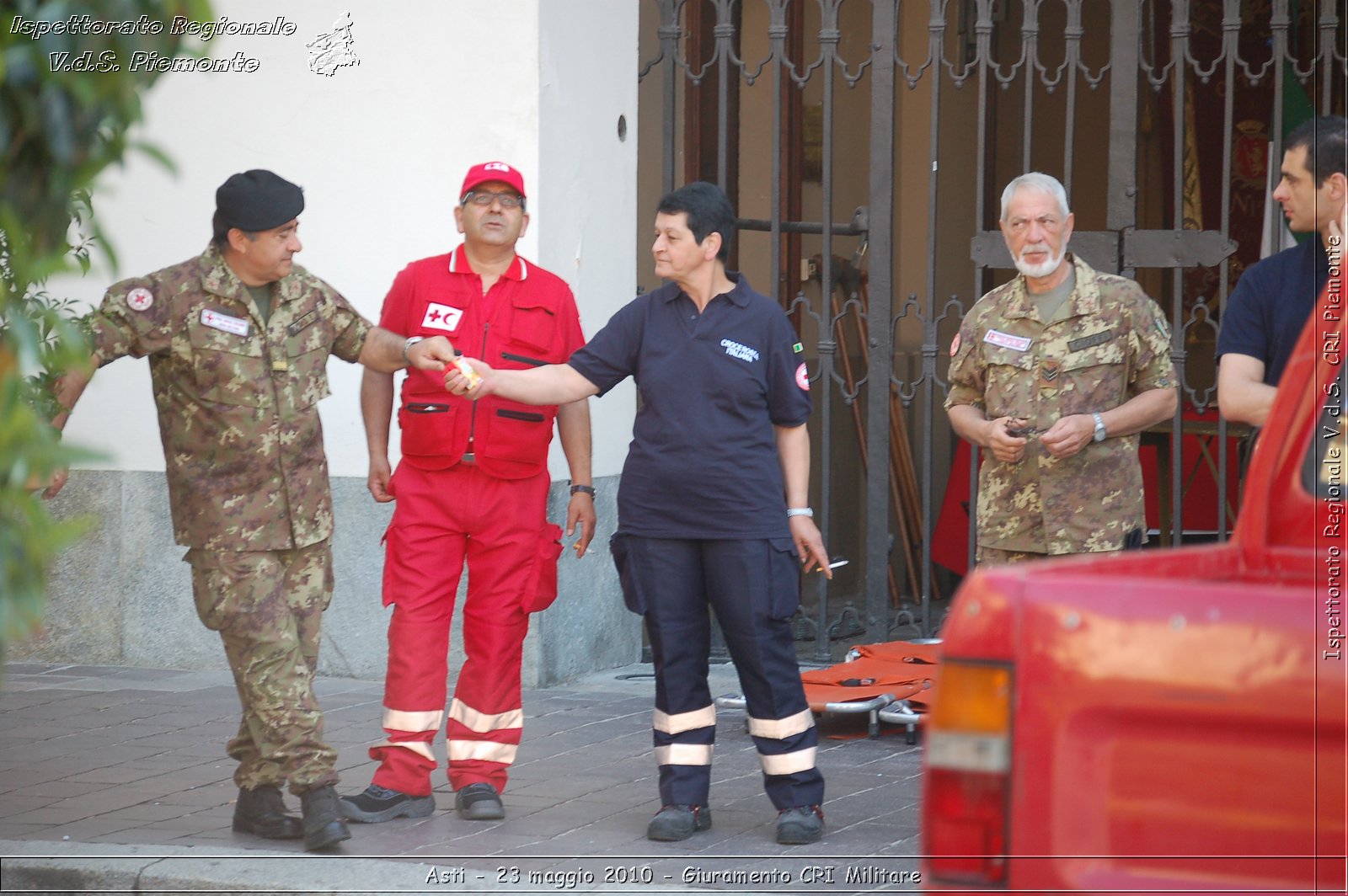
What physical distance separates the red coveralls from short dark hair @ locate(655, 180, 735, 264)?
655mm

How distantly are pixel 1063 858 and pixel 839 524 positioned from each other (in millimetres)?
7351

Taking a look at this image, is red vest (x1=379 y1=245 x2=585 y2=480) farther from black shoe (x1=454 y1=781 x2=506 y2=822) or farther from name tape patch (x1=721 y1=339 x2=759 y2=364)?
black shoe (x1=454 y1=781 x2=506 y2=822)

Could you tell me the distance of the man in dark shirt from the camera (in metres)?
4.52

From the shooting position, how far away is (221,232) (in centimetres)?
489

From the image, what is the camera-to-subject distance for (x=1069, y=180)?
6.88m

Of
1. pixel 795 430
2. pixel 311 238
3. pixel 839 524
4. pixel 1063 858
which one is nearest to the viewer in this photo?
pixel 1063 858

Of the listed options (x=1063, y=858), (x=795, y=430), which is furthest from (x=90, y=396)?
(x=1063, y=858)

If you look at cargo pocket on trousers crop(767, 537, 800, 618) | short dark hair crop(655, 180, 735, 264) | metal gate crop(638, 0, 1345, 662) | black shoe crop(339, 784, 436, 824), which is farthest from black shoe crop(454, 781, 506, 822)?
metal gate crop(638, 0, 1345, 662)

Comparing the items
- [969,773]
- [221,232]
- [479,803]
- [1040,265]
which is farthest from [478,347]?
[969,773]

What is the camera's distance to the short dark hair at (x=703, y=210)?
195 inches

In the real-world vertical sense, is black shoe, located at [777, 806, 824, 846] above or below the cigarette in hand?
below

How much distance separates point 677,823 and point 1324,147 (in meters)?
2.64

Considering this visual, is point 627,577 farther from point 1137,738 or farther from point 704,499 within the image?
point 1137,738

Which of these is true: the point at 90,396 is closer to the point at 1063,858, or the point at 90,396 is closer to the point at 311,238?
the point at 311,238
